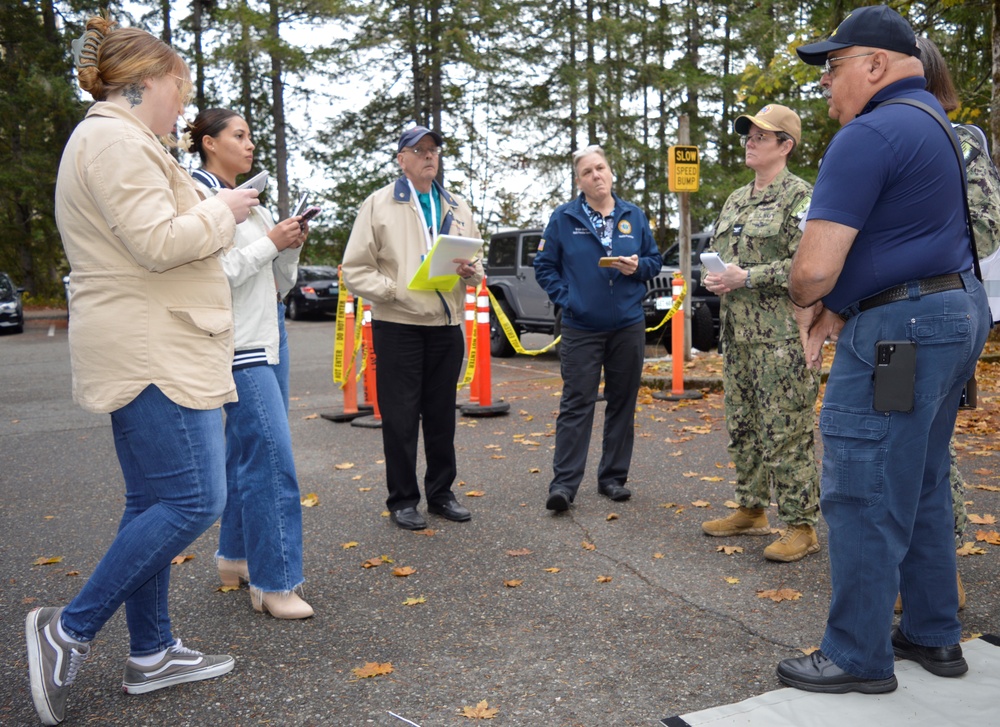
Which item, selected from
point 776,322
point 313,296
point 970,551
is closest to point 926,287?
point 776,322

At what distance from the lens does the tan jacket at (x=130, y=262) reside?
9.12ft

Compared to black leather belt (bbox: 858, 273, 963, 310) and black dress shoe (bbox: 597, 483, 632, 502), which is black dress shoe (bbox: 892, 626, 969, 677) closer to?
black leather belt (bbox: 858, 273, 963, 310)

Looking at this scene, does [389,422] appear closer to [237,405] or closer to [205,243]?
[237,405]

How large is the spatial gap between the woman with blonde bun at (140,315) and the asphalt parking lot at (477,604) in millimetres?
504

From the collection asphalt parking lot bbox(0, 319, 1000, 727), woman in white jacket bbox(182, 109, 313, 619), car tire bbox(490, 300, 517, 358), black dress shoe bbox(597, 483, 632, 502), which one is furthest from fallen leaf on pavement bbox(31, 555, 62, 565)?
car tire bbox(490, 300, 517, 358)

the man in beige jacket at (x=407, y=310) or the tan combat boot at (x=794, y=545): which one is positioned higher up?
the man in beige jacket at (x=407, y=310)

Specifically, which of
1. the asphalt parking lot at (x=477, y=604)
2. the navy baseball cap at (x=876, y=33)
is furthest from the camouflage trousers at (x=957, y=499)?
the navy baseball cap at (x=876, y=33)

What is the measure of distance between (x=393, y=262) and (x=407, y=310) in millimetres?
302

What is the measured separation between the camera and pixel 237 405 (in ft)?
12.4

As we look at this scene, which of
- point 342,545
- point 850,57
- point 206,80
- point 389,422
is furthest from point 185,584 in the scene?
point 206,80

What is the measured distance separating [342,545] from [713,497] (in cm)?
235

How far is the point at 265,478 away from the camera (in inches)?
152

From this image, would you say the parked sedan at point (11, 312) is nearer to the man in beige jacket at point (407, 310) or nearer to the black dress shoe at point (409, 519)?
the man in beige jacket at point (407, 310)

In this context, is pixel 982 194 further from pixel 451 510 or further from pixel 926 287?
pixel 451 510
